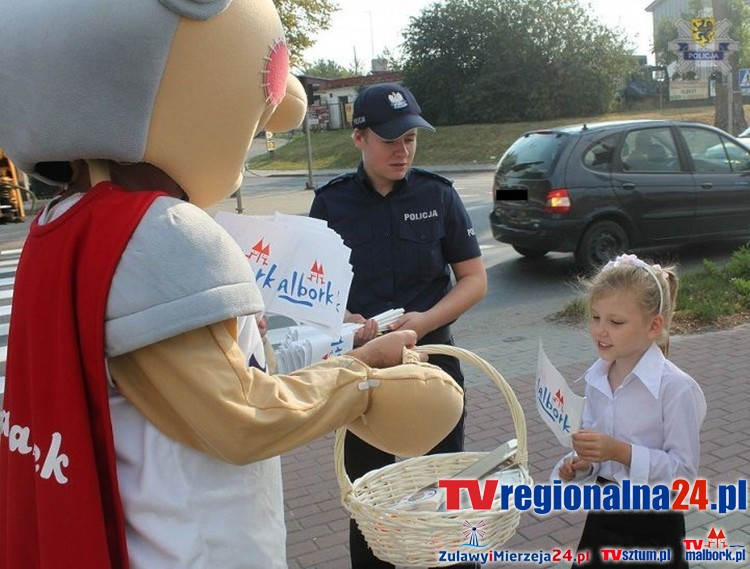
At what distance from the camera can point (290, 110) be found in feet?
6.54

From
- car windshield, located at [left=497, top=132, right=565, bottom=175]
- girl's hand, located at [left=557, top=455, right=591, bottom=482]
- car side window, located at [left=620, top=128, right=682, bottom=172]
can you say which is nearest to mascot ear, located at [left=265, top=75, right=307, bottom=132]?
girl's hand, located at [left=557, top=455, right=591, bottom=482]

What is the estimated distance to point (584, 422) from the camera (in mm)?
2623

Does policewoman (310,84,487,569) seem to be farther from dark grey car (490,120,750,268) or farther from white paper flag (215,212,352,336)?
dark grey car (490,120,750,268)

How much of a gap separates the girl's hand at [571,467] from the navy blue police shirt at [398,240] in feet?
2.58

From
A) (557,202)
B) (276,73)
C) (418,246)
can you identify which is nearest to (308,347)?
(276,73)

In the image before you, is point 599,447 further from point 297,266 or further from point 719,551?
point 719,551

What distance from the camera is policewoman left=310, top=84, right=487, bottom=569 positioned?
294cm

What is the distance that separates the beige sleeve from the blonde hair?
4.18 ft

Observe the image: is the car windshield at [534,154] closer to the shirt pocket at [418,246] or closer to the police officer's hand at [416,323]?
the shirt pocket at [418,246]

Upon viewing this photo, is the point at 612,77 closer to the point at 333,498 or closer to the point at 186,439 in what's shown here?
the point at 333,498

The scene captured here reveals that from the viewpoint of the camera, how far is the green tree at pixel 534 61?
1347 inches

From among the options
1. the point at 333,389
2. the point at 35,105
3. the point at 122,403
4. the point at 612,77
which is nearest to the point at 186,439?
the point at 122,403

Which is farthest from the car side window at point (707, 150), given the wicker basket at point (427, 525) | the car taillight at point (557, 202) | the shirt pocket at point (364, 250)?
the wicker basket at point (427, 525)

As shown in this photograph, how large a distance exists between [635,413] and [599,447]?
0.63 ft
